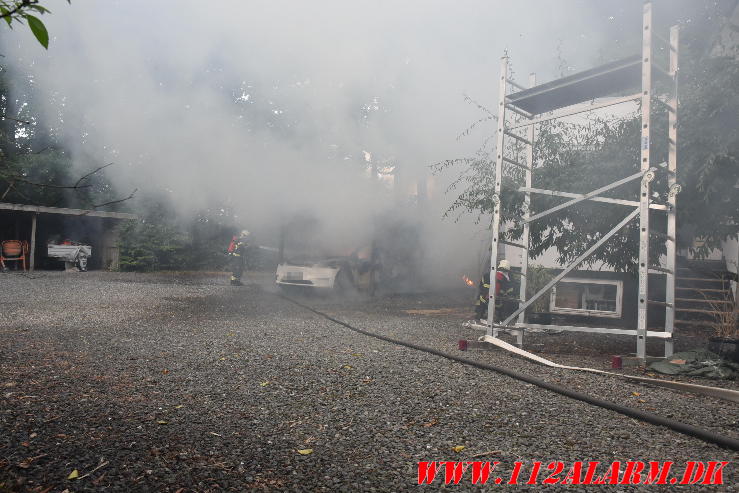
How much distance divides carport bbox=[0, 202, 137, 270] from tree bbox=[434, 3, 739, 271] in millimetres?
14548

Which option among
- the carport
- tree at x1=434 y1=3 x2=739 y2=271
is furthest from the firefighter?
tree at x1=434 y1=3 x2=739 y2=271

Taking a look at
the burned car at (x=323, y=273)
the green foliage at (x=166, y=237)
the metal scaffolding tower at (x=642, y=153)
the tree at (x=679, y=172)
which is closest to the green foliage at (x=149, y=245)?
the green foliage at (x=166, y=237)

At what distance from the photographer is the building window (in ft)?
27.6

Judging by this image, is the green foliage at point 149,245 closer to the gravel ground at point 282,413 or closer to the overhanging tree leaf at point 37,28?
the gravel ground at point 282,413

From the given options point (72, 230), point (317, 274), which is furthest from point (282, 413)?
point (72, 230)

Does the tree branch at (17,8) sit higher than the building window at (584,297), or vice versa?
the tree branch at (17,8)

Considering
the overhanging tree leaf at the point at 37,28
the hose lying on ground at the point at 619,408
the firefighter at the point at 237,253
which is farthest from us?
the firefighter at the point at 237,253

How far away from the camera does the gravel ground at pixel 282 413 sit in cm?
236

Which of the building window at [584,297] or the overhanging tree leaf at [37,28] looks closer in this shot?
the overhanging tree leaf at [37,28]

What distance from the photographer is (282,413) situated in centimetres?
321

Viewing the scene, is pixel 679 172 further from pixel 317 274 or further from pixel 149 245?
pixel 149 245

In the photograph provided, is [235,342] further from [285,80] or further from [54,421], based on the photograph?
[285,80]

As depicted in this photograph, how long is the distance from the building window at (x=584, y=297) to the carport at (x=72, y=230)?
546 inches

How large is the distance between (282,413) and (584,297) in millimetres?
6749
